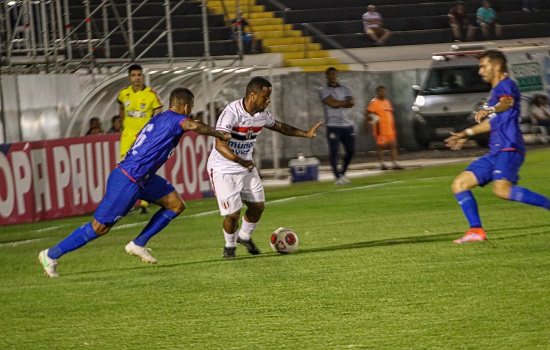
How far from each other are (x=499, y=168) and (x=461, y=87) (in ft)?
61.1

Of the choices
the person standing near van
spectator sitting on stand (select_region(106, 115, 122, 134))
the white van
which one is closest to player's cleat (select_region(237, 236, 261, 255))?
spectator sitting on stand (select_region(106, 115, 122, 134))

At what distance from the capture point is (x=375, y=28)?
34.4 meters

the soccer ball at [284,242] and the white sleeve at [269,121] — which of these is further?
the soccer ball at [284,242]

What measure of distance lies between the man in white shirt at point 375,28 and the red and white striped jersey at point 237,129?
24004 mm

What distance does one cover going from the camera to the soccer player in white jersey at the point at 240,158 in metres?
10.7

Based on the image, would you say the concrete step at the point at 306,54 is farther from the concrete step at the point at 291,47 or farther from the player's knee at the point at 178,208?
the player's knee at the point at 178,208

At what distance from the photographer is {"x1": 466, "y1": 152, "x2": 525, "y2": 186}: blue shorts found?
34.2ft

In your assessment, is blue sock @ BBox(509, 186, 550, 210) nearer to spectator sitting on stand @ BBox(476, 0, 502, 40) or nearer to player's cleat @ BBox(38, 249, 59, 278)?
player's cleat @ BBox(38, 249, 59, 278)

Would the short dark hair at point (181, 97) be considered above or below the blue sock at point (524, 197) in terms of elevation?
above

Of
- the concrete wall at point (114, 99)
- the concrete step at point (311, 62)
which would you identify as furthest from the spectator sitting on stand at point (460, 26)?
the concrete wall at point (114, 99)

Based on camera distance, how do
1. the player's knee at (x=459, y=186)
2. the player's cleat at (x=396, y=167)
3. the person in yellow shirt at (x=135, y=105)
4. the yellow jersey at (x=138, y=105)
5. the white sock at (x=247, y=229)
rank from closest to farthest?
the player's knee at (x=459, y=186)
the white sock at (x=247, y=229)
the person in yellow shirt at (x=135, y=105)
the yellow jersey at (x=138, y=105)
the player's cleat at (x=396, y=167)

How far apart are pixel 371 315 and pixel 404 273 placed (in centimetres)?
170

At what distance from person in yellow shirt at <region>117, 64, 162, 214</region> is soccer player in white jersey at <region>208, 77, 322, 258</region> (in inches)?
187

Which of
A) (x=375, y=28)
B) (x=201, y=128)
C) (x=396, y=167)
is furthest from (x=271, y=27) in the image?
(x=201, y=128)
